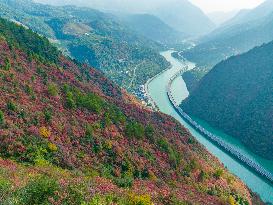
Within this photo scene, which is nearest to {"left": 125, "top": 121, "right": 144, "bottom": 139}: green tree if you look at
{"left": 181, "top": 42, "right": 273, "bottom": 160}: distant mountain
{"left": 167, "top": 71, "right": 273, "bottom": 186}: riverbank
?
{"left": 167, "top": 71, "right": 273, "bottom": 186}: riverbank

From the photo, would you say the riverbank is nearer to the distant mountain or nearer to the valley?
the valley

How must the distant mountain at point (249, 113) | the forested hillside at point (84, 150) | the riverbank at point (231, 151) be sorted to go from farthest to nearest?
the distant mountain at point (249, 113), the riverbank at point (231, 151), the forested hillside at point (84, 150)

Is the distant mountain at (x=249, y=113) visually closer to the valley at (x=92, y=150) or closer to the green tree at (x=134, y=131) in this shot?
the valley at (x=92, y=150)

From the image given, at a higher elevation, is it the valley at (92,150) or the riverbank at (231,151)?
the valley at (92,150)

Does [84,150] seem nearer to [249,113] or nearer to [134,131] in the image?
[134,131]

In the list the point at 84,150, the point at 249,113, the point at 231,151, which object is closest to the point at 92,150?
the point at 84,150

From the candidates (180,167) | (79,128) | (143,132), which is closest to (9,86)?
(79,128)

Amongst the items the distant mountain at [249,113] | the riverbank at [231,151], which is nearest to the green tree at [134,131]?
the riverbank at [231,151]

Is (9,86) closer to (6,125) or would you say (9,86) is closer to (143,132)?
(6,125)
